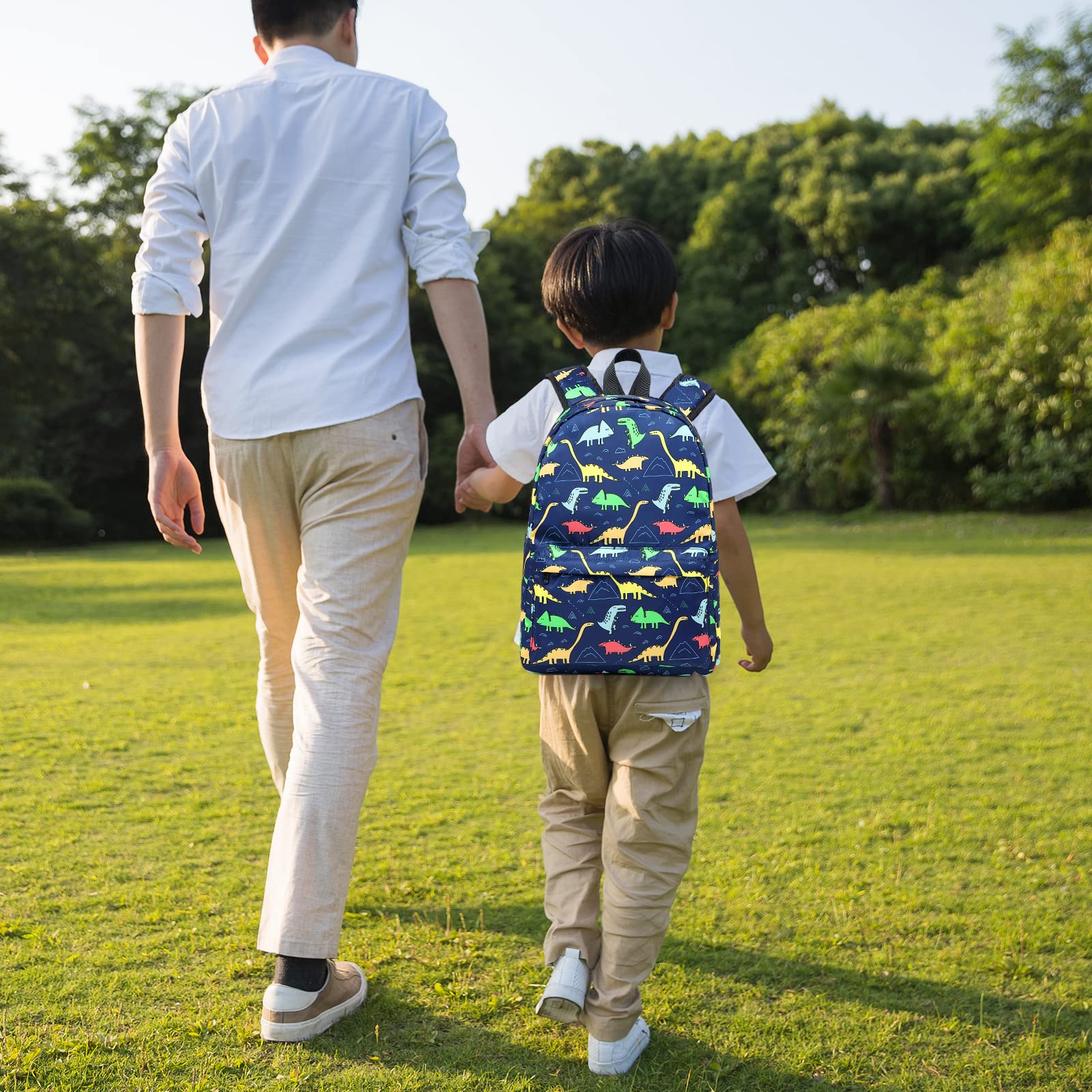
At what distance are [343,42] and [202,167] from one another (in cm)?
40

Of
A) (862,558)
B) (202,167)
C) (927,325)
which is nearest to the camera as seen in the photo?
(202,167)

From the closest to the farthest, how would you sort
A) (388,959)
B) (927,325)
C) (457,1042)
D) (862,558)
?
(457,1042) → (388,959) → (862,558) → (927,325)

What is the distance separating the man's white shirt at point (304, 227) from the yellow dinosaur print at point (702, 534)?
26.2 inches

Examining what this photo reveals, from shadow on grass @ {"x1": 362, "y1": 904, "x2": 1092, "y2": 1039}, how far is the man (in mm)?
561

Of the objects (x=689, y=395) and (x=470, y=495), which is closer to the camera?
(x=689, y=395)

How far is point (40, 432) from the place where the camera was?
2406 centimetres

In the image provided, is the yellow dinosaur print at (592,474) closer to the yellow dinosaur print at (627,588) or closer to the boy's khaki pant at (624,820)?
the yellow dinosaur print at (627,588)

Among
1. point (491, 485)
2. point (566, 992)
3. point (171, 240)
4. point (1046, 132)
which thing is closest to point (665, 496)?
point (491, 485)

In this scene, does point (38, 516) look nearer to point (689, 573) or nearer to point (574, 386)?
point (574, 386)

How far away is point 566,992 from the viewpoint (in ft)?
A: 6.70

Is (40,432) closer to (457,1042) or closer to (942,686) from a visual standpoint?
(942,686)

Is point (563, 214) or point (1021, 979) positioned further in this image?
point (563, 214)

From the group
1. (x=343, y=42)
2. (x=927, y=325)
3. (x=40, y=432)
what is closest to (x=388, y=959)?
(x=343, y=42)

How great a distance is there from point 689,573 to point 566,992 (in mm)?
785
